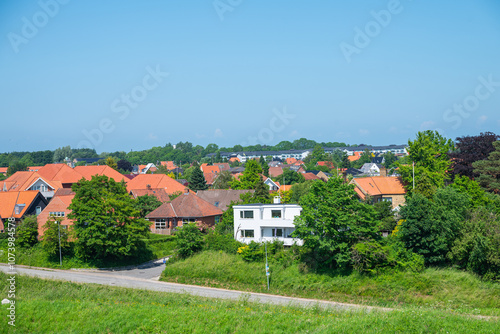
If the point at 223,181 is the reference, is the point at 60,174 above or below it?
above

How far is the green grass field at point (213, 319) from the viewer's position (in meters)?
19.5

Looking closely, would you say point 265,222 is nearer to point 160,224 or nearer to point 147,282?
point 147,282

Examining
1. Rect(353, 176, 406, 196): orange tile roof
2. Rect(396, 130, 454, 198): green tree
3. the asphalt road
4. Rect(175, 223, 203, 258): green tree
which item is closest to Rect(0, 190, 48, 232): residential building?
the asphalt road

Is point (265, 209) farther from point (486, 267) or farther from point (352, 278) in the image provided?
point (486, 267)

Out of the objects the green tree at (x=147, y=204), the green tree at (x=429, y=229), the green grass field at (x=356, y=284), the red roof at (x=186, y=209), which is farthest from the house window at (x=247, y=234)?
the green tree at (x=147, y=204)

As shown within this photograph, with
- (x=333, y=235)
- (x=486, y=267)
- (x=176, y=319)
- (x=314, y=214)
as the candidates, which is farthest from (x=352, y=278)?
(x=176, y=319)

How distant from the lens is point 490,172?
144 ft

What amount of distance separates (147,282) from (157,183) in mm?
37573

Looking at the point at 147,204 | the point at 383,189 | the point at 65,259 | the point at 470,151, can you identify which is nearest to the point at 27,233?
the point at 65,259

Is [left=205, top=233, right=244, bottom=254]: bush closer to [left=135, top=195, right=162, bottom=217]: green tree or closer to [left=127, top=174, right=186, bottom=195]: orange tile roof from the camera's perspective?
[left=135, top=195, right=162, bottom=217]: green tree

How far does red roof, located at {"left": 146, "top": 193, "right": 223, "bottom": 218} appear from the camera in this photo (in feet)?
152

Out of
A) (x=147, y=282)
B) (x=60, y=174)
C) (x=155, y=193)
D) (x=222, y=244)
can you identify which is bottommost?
(x=147, y=282)

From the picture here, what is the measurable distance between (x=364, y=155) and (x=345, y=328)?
523 feet

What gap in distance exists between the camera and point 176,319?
70.0ft
